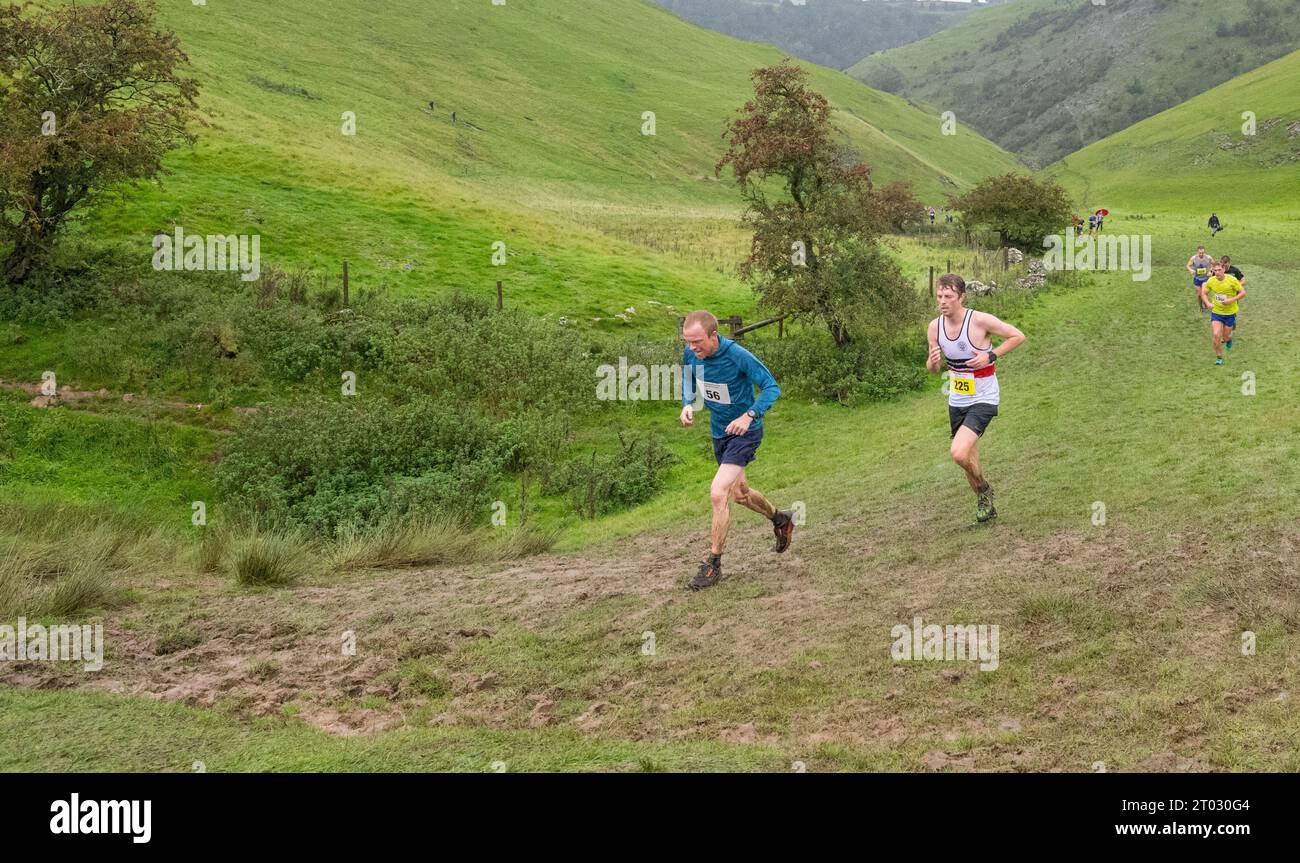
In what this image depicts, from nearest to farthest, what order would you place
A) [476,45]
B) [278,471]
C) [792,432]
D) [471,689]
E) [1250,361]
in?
1. [471,689]
2. [278,471]
3. [1250,361]
4. [792,432]
5. [476,45]

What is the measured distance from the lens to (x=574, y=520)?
53.4 ft

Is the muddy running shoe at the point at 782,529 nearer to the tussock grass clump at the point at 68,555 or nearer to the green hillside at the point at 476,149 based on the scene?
the tussock grass clump at the point at 68,555

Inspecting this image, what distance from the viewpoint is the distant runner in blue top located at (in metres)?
8.68

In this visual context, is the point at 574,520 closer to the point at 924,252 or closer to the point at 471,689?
the point at 471,689

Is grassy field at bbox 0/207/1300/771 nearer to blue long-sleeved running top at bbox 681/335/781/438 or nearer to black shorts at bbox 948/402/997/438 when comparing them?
black shorts at bbox 948/402/997/438

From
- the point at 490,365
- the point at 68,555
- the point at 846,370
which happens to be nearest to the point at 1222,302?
the point at 846,370

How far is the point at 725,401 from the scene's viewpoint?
8.84 meters

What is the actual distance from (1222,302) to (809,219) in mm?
9995

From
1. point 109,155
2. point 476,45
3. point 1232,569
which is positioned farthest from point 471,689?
point 476,45

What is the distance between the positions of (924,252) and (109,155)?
1555 inches

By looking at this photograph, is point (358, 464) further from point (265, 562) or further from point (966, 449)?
point (966, 449)

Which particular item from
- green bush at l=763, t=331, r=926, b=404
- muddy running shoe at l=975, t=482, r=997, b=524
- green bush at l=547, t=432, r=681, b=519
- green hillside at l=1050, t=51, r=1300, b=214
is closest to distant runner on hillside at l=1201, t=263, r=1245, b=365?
green bush at l=763, t=331, r=926, b=404
